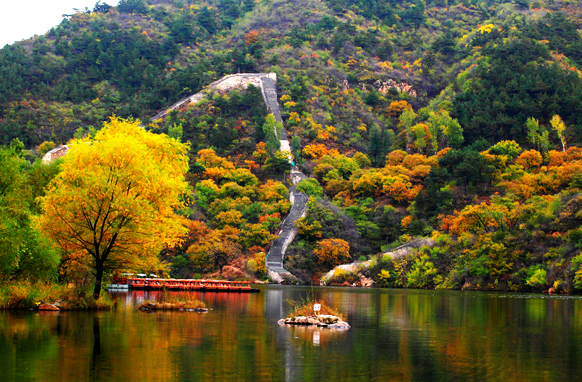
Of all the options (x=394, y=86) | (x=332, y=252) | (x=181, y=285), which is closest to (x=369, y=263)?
(x=332, y=252)

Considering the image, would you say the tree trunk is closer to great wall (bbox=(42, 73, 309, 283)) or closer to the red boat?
the red boat

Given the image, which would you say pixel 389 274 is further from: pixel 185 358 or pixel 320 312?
pixel 185 358

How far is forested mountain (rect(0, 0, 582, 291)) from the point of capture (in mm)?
71812

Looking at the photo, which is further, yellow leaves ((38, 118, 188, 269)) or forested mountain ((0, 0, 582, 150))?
forested mountain ((0, 0, 582, 150))

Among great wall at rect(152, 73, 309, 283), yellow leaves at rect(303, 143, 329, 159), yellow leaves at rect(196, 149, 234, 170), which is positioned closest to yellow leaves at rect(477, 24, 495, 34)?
great wall at rect(152, 73, 309, 283)

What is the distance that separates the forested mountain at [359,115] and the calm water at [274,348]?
3696cm

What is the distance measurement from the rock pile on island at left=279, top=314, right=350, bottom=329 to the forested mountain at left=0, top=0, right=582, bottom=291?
37.8 meters

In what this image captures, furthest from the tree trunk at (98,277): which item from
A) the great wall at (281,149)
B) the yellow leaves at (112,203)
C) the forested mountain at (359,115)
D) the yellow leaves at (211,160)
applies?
the yellow leaves at (211,160)

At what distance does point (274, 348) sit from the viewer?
20.5 metres

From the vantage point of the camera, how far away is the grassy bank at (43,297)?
30.0 metres

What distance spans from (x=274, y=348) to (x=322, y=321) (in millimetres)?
7196

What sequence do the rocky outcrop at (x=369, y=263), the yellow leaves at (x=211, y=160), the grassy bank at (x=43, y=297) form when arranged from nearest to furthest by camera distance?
the grassy bank at (x=43, y=297)
the rocky outcrop at (x=369, y=263)
the yellow leaves at (x=211, y=160)

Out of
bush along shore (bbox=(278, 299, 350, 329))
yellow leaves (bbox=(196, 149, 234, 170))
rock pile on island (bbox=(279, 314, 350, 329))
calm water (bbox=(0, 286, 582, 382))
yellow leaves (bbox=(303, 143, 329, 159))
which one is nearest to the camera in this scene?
calm water (bbox=(0, 286, 582, 382))

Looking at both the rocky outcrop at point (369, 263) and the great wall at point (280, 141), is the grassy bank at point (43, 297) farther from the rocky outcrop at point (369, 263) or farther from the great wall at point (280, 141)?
the rocky outcrop at point (369, 263)
